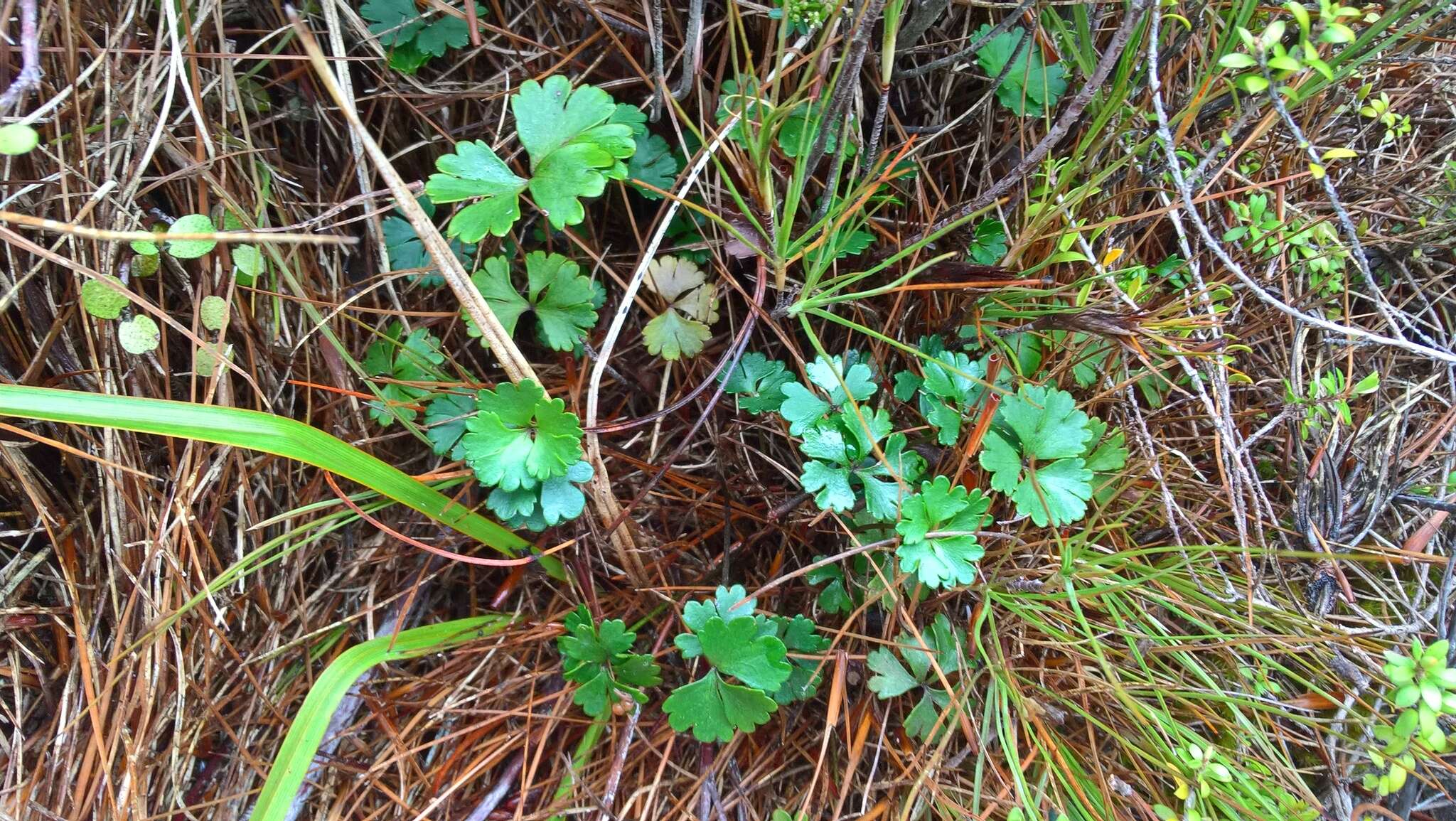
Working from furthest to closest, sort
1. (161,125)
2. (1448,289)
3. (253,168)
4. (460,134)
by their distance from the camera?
(1448,289) < (460,134) < (253,168) < (161,125)

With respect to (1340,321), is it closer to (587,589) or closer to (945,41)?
(945,41)

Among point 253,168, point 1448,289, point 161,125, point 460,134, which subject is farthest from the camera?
point 1448,289

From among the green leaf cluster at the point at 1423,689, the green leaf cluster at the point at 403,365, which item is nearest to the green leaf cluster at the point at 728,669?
the green leaf cluster at the point at 403,365

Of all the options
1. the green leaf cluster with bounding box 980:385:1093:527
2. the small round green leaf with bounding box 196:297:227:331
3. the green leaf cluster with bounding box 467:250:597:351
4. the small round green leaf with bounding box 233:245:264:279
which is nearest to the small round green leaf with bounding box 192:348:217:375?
the small round green leaf with bounding box 196:297:227:331

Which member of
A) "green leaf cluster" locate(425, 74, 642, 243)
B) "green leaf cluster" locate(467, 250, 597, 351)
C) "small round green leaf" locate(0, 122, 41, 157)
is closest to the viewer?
"small round green leaf" locate(0, 122, 41, 157)

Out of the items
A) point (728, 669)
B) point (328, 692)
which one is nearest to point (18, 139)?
point (328, 692)

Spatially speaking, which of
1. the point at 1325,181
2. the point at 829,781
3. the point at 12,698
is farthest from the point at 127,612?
the point at 1325,181

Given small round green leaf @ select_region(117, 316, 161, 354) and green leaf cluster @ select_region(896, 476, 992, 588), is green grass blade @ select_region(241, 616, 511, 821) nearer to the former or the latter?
small round green leaf @ select_region(117, 316, 161, 354)
